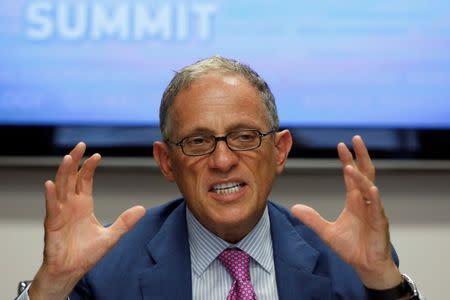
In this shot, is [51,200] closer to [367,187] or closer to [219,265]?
[219,265]

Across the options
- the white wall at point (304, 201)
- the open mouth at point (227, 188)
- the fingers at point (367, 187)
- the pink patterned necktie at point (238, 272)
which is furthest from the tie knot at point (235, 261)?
the white wall at point (304, 201)

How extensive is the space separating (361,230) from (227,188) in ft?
1.10

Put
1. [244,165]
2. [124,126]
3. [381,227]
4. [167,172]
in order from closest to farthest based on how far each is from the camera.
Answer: [381,227], [244,165], [167,172], [124,126]

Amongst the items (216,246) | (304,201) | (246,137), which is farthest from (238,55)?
(216,246)

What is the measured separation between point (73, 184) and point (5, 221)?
1131 millimetres

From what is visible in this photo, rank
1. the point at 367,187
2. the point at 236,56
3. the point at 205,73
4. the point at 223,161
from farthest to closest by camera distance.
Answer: the point at 236,56 < the point at 205,73 < the point at 223,161 < the point at 367,187

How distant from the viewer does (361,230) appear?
69.1 inches


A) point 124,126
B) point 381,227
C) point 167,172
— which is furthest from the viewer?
point 124,126

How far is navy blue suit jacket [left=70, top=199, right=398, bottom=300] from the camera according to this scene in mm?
1874

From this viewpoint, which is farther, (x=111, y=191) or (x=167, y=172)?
(x=111, y=191)

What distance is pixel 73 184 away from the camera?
1762 millimetres

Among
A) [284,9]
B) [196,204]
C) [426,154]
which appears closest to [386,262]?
[196,204]

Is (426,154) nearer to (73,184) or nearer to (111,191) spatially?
(111,191)

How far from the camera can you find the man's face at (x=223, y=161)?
1.85 meters
